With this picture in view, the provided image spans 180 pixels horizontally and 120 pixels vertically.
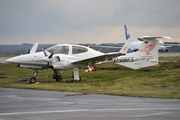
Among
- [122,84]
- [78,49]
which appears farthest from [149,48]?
[122,84]

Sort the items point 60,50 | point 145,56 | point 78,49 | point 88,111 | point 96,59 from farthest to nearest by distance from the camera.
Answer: point 145,56 < point 78,49 < point 96,59 < point 60,50 < point 88,111

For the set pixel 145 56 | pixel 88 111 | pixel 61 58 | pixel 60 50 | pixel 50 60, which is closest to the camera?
pixel 88 111

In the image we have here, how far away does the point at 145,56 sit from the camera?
93.6ft

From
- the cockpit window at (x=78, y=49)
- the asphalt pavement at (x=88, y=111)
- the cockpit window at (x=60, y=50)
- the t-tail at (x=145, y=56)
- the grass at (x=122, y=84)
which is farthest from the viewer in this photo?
the t-tail at (x=145, y=56)

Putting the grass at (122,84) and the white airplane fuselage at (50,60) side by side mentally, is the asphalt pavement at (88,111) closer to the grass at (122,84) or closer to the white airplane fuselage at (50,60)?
the grass at (122,84)

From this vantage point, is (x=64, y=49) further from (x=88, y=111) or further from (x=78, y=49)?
(x=88, y=111)

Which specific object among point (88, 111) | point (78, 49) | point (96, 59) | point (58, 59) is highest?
point (78, 49)

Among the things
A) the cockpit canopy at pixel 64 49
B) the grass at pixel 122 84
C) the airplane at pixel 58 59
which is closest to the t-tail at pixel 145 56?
the grass at pixel 122 84

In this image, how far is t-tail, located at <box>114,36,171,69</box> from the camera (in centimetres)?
2819

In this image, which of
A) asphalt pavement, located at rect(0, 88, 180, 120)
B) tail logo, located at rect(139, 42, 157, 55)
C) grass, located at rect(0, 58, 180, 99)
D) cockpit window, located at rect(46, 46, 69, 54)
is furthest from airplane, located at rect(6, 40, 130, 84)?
asphalt pavement, located at rect(0, 88, 180, 120)

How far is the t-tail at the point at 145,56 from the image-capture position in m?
28.2

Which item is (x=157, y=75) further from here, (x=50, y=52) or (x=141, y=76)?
(x=50, y=52)

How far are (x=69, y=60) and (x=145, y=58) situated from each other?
19.7 feet

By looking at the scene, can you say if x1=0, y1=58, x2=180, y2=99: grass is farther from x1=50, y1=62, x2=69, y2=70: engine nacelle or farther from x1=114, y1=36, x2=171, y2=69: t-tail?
x1=50, y1=62, x2=69, y2=70: engine nacelle
